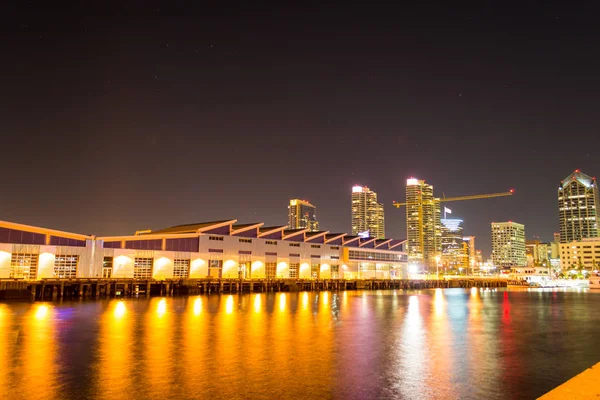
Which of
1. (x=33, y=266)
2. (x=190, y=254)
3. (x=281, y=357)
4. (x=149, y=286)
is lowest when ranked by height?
(x=281, y=357)

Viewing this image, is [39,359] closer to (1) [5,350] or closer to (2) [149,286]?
(1) [5,350]

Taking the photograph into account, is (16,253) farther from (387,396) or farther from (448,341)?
(387,396)

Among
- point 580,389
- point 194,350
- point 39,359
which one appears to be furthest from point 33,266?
point 580,389

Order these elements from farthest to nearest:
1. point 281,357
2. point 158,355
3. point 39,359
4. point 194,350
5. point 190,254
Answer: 1. point 190,254
2. point 194,350
3. point 281,357
4. point 158,355
5. point 39,359

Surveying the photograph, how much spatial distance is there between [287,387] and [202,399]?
2923 millimetres

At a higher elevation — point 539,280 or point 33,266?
point 33,266

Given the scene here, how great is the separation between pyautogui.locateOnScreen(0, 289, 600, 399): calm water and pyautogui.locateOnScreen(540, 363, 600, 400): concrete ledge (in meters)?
5.29

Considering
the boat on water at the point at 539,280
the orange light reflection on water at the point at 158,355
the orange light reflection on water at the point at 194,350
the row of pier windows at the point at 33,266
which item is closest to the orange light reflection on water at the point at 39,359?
the orange light reflection on water at the point at 158,355

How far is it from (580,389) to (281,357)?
524 inches

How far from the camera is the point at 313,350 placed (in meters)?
22.4

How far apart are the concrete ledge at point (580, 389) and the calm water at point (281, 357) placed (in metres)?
5.29

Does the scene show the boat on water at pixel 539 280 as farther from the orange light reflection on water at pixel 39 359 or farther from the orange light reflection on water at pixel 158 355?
the orange light reflection on water at pixel 39 359

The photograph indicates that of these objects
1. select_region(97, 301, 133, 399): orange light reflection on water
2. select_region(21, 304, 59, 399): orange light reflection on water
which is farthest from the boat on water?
select_region(21, 304, 59, 399): orange light reflection on water

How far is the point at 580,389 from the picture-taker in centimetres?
898
